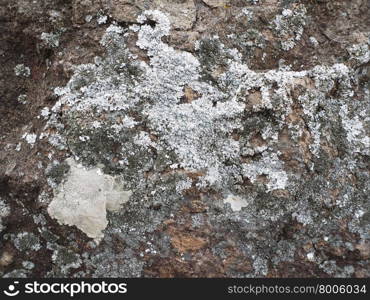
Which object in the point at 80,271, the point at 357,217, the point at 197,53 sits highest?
the point at 197,53

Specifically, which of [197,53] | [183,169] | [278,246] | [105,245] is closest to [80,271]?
[105,245]

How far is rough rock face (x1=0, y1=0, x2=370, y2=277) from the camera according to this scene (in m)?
2.17

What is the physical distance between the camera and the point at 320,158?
2211 millimetres

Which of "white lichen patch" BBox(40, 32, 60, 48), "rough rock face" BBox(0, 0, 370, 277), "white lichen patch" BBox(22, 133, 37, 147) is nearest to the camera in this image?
→ "rough rock face" BBox(0, 0, 370, 277)

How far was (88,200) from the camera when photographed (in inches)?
86.0

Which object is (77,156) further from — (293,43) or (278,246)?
(293,43)

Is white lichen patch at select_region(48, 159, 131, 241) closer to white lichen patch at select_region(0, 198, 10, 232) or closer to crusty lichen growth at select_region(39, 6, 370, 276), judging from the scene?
crusty lichen growth at select_region(39, 6, 370, 276)

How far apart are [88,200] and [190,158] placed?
0.50m

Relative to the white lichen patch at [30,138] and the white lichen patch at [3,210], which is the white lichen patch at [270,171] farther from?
the white lichen patch at [3,210]

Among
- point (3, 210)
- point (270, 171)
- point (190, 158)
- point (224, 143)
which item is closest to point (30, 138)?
point (3, 210)

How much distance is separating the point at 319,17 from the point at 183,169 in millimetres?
1053

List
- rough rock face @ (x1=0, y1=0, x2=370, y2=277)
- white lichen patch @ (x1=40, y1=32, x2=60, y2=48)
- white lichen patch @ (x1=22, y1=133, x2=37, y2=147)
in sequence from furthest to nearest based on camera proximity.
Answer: white lichen patch @ (x1=40, y1=32, x2=60, y2=48)
white lichen patch @ (x1=22, y1=133, x2=37, y2=147)
rough rock face @ (x1=0, y1=0, x2=370, y2=277)

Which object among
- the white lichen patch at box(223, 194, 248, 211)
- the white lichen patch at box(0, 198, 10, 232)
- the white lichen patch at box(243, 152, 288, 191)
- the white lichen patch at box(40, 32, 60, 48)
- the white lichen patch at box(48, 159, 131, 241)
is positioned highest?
the white lichen patch at box(40, 32, 60, 48)

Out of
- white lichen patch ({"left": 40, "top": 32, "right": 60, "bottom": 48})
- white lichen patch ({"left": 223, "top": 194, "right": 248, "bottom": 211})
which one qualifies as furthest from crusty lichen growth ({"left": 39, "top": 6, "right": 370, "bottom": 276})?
white lichen patch ({"left": 40, "top": 32, "right": 60, "bottom": 48})
